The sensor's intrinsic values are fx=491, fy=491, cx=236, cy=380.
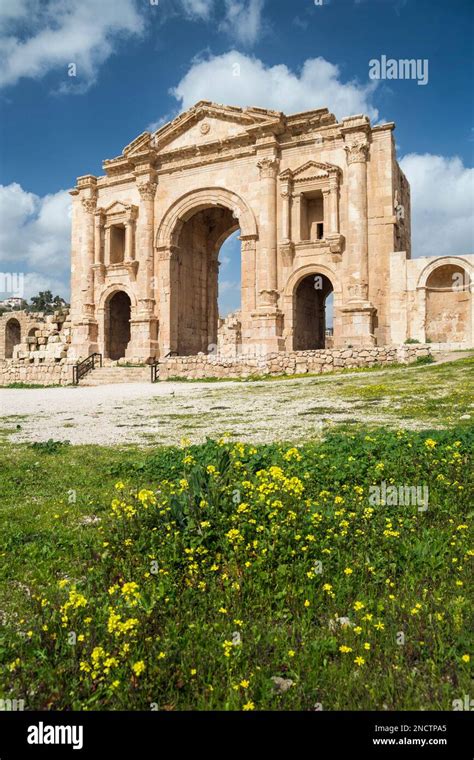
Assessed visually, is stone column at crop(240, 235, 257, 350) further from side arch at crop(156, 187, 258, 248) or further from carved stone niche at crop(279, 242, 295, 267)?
carved stone niche at crop(279, 242, 295, 267)

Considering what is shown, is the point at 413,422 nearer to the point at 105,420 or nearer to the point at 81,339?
the point at 105,420

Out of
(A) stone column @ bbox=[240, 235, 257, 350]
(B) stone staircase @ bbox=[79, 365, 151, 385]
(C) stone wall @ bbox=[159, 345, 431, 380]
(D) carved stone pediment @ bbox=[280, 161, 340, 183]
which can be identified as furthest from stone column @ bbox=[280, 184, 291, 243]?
(B) stone staircase @ bbox=[79, 365, 151, 385]

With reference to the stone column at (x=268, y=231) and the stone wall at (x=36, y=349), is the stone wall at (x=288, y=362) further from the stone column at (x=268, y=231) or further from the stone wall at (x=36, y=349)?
the stone wall at (x=36, y=349)

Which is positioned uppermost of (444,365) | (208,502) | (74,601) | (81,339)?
(81,339)

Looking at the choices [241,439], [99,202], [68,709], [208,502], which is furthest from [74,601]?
[99,202]

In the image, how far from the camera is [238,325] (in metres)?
42.4

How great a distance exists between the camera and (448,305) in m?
24.3

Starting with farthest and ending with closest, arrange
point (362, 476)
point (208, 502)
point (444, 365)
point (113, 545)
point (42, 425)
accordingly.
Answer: point (444, 365)
point (42, 425)
point (362, 476)
point (208, 502)
point (113, 545)

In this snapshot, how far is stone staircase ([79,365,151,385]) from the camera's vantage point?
1029 inches

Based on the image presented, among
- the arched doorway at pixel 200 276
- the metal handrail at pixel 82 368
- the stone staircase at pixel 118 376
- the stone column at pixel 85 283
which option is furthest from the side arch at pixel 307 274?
the stone column at pixel 85 283

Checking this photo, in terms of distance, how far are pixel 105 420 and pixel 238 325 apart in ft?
104

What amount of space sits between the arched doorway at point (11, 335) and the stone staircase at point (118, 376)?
19110 millimetres

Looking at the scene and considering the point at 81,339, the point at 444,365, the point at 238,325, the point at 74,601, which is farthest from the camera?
the point at 238,325

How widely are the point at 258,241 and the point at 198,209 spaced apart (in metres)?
5.45
